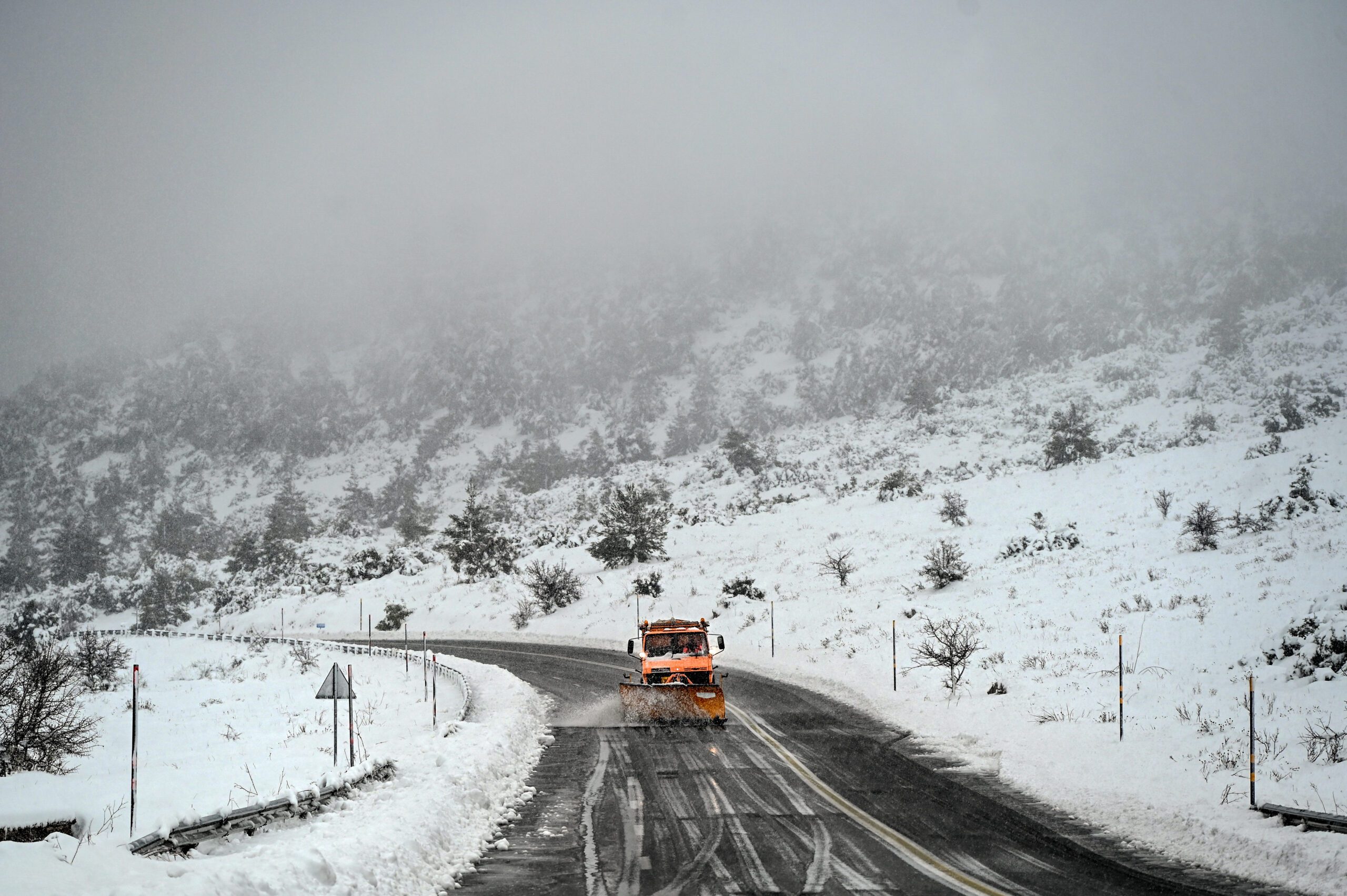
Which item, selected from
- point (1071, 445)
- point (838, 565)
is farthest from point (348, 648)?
point (1071, 445)

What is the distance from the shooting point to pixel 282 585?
61.2m

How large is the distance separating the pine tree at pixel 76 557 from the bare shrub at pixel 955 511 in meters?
76.9

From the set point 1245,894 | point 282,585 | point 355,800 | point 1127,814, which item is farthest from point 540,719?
point 282,585

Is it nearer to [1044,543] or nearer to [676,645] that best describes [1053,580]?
[1044,543]

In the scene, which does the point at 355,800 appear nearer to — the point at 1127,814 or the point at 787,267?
the point at 1127,814

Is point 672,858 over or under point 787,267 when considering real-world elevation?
under

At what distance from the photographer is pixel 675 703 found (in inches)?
639

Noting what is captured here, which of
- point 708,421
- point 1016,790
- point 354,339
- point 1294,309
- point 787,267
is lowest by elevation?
point 1016,790

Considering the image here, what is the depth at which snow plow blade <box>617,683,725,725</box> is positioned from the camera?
52.3ft

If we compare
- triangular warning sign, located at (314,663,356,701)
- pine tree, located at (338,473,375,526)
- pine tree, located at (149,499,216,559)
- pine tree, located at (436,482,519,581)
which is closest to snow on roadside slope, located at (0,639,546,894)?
triangular warning sign, located at (314,663,356,701)

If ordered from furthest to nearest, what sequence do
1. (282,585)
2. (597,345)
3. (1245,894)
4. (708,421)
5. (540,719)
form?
(597,345), (708,421), (282,585), (540,719), (1245,894)

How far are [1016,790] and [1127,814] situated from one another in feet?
4.74

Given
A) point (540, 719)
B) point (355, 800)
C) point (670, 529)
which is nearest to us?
point (355, 800)

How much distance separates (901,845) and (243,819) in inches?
256
